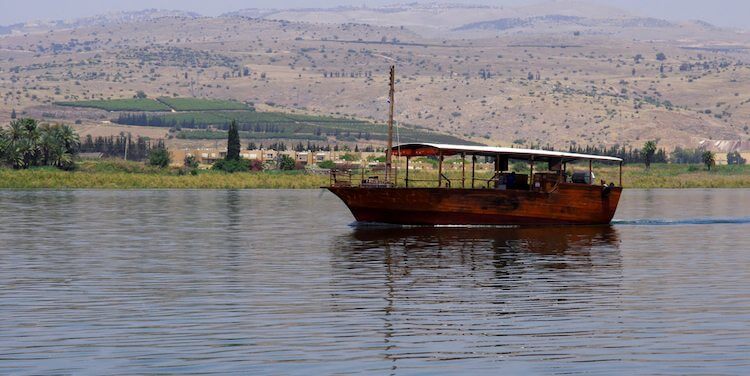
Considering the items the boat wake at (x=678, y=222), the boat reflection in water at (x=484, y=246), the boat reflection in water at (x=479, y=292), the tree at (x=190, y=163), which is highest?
the boat reflection in water at (x=479, y=292)

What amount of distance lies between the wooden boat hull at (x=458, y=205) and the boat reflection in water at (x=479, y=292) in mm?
6005

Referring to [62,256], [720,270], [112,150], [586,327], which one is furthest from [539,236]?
[112,150]

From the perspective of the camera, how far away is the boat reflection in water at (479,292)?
2561 cm

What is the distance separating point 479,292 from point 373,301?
3549 mm

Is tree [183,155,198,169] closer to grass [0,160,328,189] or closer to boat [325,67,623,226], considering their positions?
grass [0,160,328,189]

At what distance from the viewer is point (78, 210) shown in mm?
79938

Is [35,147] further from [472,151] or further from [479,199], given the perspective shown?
[479,199]

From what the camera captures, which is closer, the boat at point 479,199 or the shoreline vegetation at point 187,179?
the boat at point 479,199

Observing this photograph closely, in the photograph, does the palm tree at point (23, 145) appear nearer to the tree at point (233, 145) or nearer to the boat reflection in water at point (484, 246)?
the tree at point (233, 145)

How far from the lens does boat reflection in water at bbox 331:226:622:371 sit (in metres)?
25.6

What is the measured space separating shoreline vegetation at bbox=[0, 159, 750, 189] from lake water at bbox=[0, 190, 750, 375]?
62.8m

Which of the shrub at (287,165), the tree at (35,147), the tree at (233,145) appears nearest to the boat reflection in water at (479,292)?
the tree at (35,147)

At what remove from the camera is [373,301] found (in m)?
32.0

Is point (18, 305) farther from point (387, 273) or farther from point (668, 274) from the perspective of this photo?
point (668, 274)
